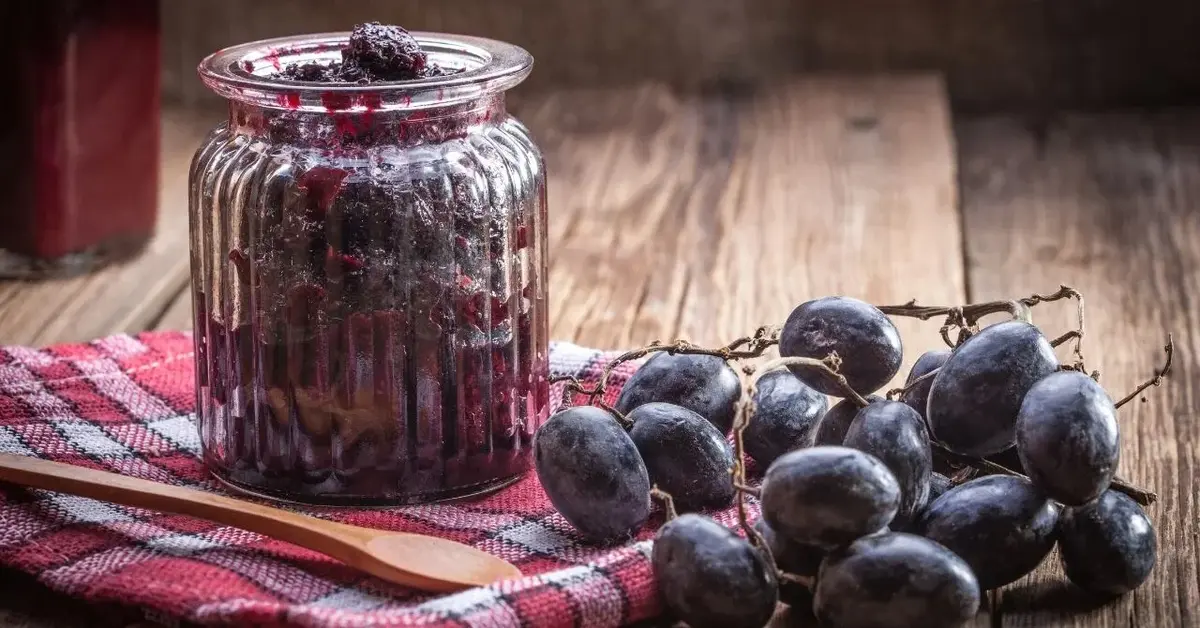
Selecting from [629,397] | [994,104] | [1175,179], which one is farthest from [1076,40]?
[629,397]

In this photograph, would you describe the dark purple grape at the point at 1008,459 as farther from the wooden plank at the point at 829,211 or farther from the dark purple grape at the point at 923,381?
the wooden plank at the point at 829,211

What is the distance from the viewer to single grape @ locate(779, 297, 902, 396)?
102cm

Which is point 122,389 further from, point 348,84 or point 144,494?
point 348,84

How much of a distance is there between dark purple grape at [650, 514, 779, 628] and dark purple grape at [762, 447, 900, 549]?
3 cm

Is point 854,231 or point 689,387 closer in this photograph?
point 689,387

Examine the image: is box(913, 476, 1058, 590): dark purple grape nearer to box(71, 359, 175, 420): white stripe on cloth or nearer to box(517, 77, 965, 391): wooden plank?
box(517, 77, 965, 391): wooden plank

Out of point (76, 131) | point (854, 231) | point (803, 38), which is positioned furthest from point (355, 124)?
point (803, 38)

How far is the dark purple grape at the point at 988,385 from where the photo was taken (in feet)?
3.12

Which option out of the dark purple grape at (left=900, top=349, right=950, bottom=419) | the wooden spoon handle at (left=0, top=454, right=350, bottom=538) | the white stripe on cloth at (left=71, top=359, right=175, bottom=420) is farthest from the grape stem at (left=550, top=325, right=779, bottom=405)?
the white stripe on cloth at (left=71, top=359, right=175, bottom=420)

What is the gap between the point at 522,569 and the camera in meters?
0.96

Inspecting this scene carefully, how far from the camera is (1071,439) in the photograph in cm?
88

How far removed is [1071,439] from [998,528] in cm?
7

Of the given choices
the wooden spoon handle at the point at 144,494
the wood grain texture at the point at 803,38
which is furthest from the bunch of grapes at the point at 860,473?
the wood grain texture at the point at 803,38

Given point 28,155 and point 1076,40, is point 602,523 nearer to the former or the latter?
point 28,155
